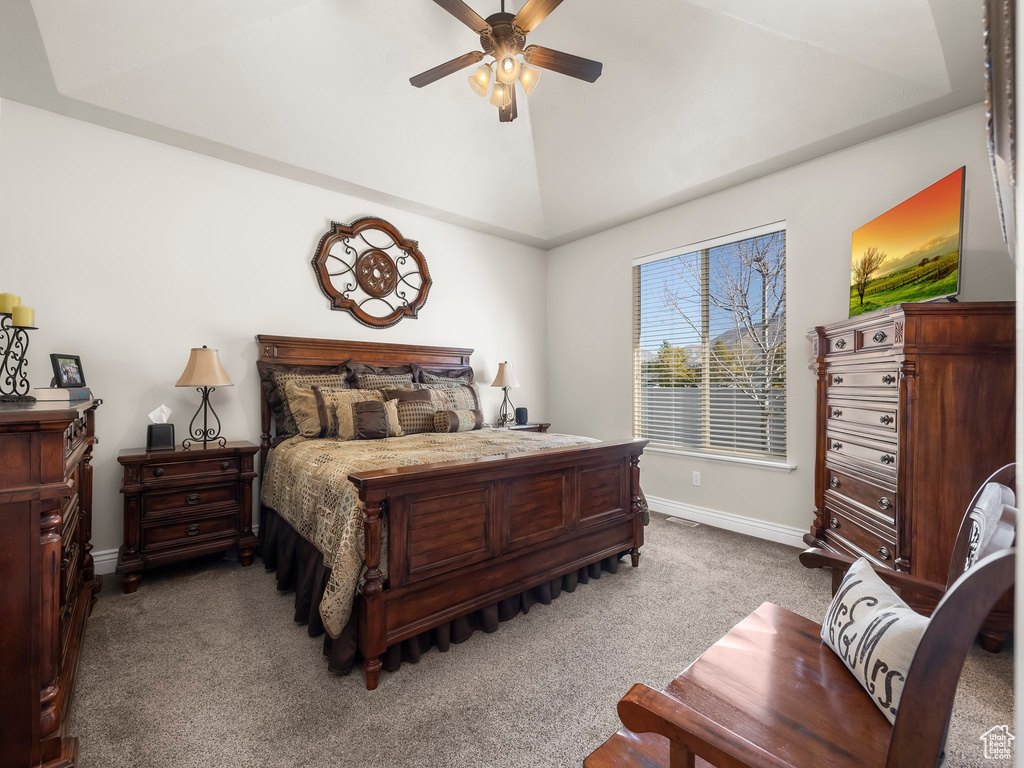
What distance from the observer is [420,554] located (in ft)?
6.52

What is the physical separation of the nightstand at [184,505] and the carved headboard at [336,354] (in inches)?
16.7

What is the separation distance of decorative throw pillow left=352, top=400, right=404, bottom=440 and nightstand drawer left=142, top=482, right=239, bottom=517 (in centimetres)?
84

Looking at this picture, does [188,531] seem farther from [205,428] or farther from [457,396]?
[457,396]

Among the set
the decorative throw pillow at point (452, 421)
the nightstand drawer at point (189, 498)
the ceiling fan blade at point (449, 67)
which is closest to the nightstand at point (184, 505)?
the nightstand drawer at point (189, 498)

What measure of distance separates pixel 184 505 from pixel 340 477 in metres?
1.40

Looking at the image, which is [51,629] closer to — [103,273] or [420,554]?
[420,554]

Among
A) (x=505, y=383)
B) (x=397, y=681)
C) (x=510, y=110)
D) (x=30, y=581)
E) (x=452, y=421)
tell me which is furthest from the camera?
Result: (x=505, y=383)

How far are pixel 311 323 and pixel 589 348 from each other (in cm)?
273

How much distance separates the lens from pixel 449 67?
2498mm

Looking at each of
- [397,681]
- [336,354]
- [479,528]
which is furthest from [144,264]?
[397,681]

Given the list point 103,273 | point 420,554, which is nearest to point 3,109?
point 103,273

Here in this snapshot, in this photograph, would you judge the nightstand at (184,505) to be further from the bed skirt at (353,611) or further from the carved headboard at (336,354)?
the carved headboard at (336,354)

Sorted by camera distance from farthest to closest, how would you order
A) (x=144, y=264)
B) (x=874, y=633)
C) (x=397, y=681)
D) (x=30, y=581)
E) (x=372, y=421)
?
(x=372, y=421) < (x=144, y=264) < (x=397, y=681) < (x=30, y=581) < (x=874, y=633)

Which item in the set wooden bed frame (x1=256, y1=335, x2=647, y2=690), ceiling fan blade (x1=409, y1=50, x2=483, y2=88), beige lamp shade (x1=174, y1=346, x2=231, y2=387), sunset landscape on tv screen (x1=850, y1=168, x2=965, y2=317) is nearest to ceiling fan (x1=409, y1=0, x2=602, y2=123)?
ceiling fan blade (x1=409, y1=50, x2=483, y2=88)
